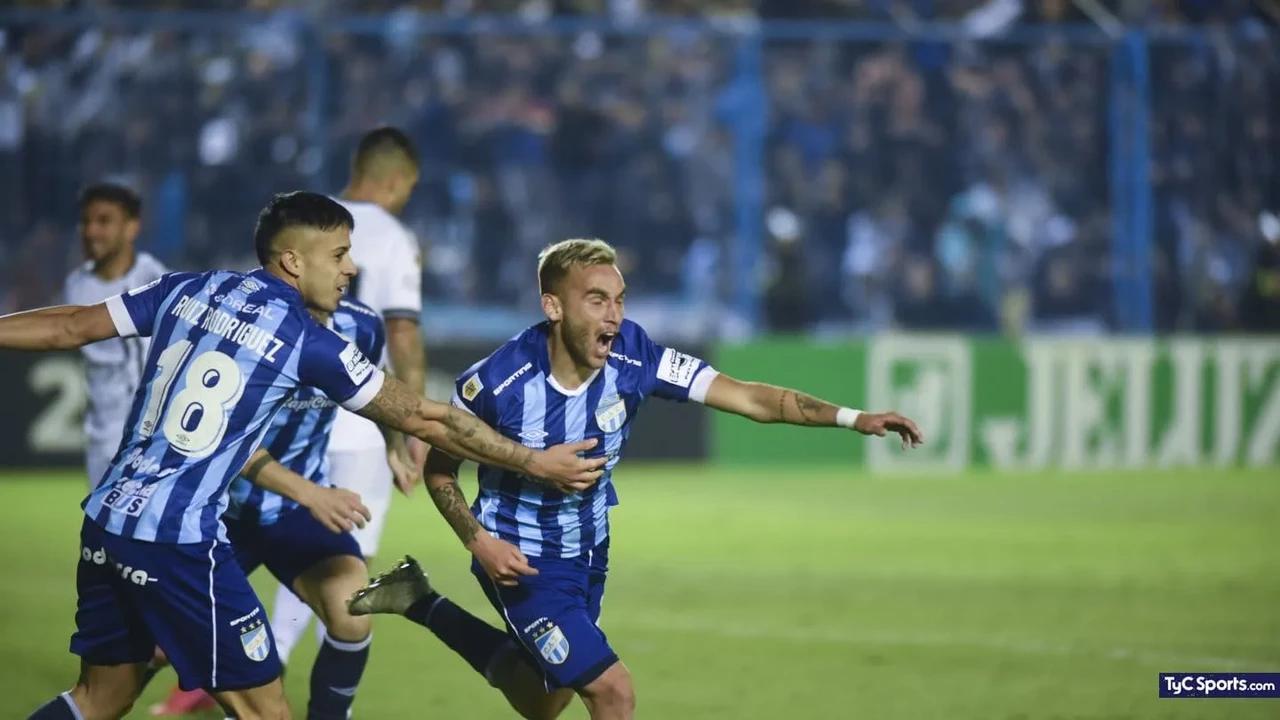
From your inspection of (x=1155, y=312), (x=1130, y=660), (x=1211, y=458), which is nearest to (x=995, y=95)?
(x=1155, y=312)

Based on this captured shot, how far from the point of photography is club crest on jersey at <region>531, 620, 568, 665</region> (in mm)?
5406

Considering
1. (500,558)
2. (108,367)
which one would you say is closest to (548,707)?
(500,558)

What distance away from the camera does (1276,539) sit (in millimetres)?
12688

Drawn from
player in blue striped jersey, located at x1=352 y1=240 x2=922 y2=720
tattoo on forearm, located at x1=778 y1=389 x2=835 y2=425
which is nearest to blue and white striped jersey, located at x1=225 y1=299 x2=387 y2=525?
player in blue striped jersey, located at x1=352 y1=240 x2=922 y2=720

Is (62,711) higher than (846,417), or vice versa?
(846,417)

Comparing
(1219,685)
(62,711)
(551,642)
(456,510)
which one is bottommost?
(1219,685)

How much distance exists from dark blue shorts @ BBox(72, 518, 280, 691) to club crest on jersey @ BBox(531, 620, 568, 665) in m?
0.84

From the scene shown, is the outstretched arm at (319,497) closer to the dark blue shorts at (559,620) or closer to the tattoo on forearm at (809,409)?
the dark blue shorts at (559,620)

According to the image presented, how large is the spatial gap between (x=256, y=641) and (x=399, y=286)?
104 inches

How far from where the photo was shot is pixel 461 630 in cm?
607

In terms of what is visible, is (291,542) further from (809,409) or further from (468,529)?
(809,409)

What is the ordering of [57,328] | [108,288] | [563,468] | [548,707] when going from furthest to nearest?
[108,288], [548,707], [563,468], [57,328]

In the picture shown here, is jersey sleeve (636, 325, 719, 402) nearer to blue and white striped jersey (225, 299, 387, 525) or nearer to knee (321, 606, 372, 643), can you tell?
blue and white striped jersey (225, 299, 387, 525)

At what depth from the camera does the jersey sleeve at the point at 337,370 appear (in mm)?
4953
